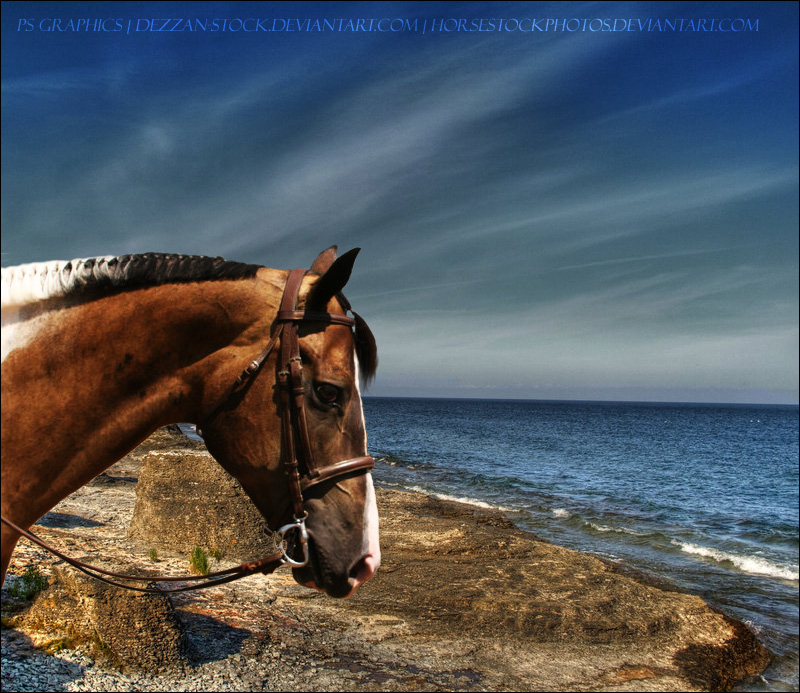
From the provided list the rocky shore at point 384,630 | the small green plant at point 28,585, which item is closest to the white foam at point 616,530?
the rocky shore at point 384,630

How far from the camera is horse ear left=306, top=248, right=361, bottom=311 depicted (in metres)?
2.02

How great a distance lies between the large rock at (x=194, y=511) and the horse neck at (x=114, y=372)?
20.9 feet

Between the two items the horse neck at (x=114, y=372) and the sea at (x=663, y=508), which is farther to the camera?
the sea at (x=663, y=508)

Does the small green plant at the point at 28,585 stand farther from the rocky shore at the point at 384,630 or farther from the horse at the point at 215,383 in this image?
the horse at the point at 215,383

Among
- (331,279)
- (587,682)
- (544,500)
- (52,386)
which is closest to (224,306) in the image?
(331,279)

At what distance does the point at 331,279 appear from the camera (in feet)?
6.73

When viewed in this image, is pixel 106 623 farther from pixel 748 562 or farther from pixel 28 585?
pixel 748 562

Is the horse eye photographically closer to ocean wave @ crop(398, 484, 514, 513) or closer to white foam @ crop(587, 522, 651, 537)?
white foam @ crop(587, 522, 651, 537)

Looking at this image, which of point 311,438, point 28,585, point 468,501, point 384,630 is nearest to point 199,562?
point 28,585

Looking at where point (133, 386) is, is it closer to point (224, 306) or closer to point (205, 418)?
point (205, 418)

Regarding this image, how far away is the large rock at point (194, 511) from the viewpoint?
7.90 meters

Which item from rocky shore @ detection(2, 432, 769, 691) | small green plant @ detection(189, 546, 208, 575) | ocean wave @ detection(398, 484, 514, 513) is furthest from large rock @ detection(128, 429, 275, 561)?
ocean wave @ detection(398, 484, 514, 513)

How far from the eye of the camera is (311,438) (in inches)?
80.7

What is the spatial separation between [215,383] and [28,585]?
426 centimetres
